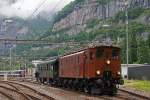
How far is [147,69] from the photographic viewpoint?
6894 cm

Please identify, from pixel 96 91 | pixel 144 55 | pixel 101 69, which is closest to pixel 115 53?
pixel 101 69

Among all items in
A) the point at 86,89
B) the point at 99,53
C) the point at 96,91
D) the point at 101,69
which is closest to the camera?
the point at 101,69

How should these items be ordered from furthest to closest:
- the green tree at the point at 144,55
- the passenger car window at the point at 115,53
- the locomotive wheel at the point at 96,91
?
the green tree at the point at 144,55, the passenger car window at the point at 115,53, the locomotive wheel at the point at 96,91

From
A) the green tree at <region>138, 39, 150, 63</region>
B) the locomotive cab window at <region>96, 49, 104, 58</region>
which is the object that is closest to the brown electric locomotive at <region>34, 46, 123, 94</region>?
the locomotive cab window at <region>96, 49, 104, 58</region>

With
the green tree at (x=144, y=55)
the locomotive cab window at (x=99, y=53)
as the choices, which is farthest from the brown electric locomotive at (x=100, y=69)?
the green tree at (x=144, y=55)

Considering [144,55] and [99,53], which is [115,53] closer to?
[99,53]

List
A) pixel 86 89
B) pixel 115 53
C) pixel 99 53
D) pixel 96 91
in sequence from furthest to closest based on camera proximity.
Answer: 1. pixel 86 89
2. pixel 115 53
3. pixel 99 53
4. pixel 96 91

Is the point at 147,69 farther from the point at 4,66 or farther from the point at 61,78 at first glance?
the point at 4,66

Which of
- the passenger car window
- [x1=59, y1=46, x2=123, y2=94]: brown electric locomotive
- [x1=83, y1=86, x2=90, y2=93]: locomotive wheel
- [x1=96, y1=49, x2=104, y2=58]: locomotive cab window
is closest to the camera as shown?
[x1=59, y1=46, x2=123, y2=94]: brown electric locomotive

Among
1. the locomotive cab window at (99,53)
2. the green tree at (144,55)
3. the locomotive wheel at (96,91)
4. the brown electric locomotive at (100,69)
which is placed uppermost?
the green tree at (144,55)

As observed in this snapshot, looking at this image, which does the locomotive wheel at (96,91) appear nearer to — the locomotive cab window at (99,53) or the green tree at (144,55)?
the locomotive cab window at (99,53)

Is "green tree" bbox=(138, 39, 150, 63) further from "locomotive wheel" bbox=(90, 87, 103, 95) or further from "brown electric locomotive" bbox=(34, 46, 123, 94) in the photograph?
"locomotive wheel" bbox=(90, 87, 103, 95)

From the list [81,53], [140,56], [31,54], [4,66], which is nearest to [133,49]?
[140,56]

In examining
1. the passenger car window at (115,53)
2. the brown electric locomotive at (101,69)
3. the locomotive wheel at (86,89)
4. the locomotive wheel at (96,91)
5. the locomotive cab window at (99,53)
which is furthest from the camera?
the locomotive wheel at (86,89)
